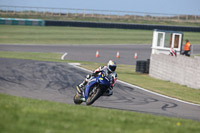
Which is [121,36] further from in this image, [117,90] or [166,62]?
[117,90]

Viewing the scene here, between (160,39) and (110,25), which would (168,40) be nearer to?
(160,39)

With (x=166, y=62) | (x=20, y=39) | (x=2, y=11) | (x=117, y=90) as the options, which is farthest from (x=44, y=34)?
(x=117, y=90)

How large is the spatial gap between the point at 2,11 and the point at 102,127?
168ft

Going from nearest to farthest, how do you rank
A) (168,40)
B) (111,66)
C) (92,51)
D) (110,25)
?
(111,66), (168,40), (92,51), (110,25)

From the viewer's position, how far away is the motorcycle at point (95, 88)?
10734 mm

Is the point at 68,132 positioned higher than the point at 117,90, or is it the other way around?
the point at 68,132

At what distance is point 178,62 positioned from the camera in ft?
65.2

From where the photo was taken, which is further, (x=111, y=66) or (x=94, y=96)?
(x=111, y=66)

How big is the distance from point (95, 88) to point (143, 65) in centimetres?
1275

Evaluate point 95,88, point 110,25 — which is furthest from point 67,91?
point 110,25

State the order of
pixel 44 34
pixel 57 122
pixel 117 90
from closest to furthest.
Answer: pixel 57 122, pixel 117 90, pixel 44 34

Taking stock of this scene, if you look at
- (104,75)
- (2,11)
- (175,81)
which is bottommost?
(175,81)

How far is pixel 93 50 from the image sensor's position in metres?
38.3

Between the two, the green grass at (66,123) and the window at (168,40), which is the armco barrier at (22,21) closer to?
the window at (168,40)
